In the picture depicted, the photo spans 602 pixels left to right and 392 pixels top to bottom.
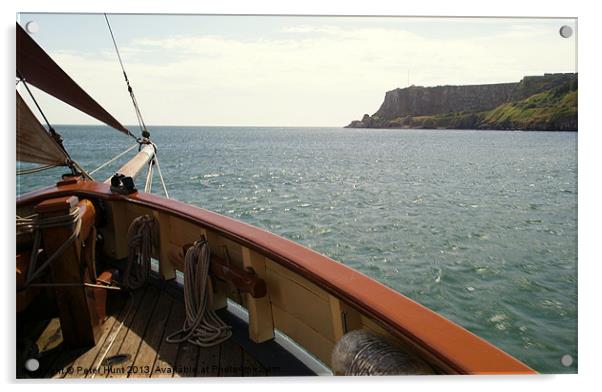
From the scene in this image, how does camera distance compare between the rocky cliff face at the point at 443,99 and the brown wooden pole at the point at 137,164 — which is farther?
Answer: the brown wooden pole at the point at 137,164

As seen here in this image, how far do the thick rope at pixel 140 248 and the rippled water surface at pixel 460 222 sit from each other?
783 millimetres

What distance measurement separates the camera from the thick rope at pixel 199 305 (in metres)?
2.05

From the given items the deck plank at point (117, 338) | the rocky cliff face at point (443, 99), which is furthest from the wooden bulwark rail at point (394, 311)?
the rocky cliff face at point (443, 99)

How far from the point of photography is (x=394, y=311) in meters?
1.37

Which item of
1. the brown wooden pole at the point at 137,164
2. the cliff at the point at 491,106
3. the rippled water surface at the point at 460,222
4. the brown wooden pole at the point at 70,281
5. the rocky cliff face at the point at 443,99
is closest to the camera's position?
the brown wooden pole at the point at 70,281

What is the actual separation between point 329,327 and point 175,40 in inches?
57.5

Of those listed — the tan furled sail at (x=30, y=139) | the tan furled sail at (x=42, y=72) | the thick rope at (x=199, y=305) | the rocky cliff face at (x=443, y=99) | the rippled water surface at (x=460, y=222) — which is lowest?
the rippled water surface at (x=460, y=222)

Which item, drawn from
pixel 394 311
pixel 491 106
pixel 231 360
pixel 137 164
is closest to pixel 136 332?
pixel 231 360

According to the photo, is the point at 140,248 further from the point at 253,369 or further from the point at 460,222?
the point at 460,222

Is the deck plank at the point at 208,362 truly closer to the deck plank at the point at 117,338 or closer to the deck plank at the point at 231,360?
the deck plank at the point at 231,360

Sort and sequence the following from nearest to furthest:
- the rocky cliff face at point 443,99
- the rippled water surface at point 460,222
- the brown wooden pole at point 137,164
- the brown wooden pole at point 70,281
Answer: the brown wooden pole at point 70,281 → the rocky cliff face at point 443,99 → the rippled water surface at point 460,222 → the brown wooden pole at point 137,164

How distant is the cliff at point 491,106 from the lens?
2027 millimetres

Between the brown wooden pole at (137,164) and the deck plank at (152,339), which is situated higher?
the brown wooden pole at (137,164)

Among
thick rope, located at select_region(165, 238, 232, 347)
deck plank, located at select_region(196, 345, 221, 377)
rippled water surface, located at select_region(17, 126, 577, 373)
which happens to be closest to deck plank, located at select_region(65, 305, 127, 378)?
thick rope, located at select_region(165, 238, 232, 347)
